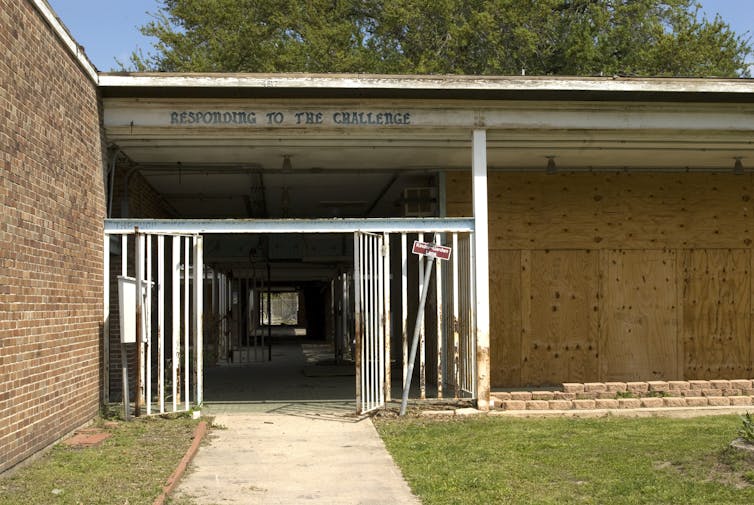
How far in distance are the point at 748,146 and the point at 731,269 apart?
3118mm

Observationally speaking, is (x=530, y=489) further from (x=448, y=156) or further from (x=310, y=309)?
(x=310, y=309)

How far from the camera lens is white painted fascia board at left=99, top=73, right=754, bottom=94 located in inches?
508

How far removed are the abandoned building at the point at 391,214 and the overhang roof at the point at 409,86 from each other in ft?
0.10

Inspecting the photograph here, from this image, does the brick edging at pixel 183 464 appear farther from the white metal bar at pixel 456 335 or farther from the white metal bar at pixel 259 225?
the white metal bar at pixel 456 335

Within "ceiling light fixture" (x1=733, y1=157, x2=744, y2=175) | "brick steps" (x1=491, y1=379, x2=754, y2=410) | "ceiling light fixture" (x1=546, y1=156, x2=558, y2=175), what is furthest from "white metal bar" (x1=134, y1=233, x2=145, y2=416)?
"ceiling light fixture" (x1=733, y1=157, x2=744, y2=175)

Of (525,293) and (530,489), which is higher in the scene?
(525,293)

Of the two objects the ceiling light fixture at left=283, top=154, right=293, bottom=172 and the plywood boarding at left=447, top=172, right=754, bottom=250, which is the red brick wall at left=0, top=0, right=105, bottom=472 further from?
the plywood boarding at left=447, top=172, right=754, bottom=250

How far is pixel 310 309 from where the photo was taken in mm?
48438

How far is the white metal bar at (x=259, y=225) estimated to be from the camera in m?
13.1

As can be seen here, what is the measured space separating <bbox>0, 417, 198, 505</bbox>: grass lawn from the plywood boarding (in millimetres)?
7873

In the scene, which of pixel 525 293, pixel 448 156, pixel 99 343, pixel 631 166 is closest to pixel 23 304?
pixel 99 343

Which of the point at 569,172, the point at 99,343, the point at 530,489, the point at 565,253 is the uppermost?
the point at 569,172

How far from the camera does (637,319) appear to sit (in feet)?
58.1

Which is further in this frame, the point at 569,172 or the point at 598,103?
the point at 569,172
